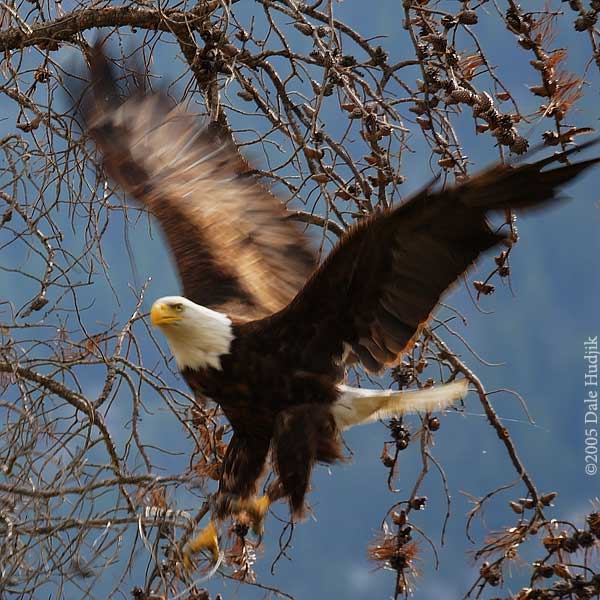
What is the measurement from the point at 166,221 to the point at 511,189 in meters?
1.96

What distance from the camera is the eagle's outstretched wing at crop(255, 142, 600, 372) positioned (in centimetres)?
339

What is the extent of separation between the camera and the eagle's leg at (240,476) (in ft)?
13.7

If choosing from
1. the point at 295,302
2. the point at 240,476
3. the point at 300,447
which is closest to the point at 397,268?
the point at 295,302

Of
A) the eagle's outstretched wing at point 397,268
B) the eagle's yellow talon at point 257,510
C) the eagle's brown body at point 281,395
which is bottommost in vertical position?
the eagle's yellow talon at point 257,510

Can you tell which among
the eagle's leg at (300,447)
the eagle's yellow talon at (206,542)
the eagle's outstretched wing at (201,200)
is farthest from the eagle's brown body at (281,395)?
the eagle's outstretched wing at (201,200)

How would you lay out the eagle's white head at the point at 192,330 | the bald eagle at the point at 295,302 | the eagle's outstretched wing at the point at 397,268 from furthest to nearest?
the eagle's white head at the point at 192,330, the bald eagle at the point at 295,302, the eagle's outstretched wing at the point at 397,268

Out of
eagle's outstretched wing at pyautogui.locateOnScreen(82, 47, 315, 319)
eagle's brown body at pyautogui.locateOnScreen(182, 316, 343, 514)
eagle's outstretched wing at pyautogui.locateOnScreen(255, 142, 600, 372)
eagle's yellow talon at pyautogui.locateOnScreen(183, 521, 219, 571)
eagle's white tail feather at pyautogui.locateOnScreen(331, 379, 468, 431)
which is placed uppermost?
eagle's outstretched wing at pyautogui.locateOnScreen(82, 47, 315, 319)

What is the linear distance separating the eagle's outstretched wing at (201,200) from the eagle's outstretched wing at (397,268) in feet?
1.43

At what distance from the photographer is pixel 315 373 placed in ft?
13.3

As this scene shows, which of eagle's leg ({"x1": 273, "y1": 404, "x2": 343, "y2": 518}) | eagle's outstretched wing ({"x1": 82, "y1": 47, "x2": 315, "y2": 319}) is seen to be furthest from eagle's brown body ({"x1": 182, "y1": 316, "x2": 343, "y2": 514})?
eagle's outstretched wing ({"x1": 82, "y1": 47, "x2": 315, "y2": 319})

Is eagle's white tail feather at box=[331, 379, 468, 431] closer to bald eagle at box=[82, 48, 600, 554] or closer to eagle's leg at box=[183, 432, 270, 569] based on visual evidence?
bald eagle at box=[82, 48, 600, 554]

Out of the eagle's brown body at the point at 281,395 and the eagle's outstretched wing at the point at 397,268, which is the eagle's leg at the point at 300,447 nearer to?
the eagle's brown body at the point at 281,395

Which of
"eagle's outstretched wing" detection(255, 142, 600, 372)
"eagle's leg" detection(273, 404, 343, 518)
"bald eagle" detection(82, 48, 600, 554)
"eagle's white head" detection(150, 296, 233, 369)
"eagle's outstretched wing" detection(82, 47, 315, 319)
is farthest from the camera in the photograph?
"eagle's outstretched wing" detection(82, 47, 315, 319)

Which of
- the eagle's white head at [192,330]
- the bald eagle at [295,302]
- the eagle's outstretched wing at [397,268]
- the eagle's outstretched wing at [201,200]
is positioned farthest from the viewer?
the eagle's outstretched wing at [201,200]
